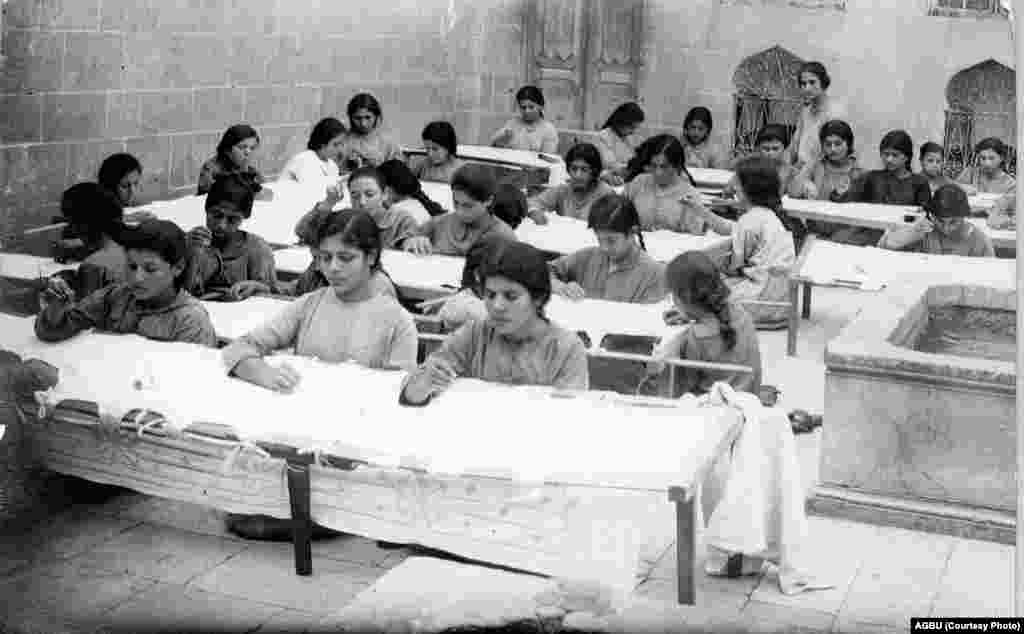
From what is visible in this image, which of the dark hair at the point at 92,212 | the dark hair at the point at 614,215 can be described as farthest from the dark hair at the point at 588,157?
the dark hair at the point at 92,212

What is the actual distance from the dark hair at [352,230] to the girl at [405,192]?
9.04 ft

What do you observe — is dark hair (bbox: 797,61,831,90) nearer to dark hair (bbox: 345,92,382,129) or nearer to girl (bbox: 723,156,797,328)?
dark hair (bbox: 345,92,382,129)

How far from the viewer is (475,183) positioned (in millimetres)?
6973

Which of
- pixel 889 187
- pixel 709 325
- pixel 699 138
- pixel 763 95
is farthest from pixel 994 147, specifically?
pixel 709 325

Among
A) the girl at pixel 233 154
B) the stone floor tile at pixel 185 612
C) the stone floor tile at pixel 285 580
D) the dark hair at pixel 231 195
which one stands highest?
the girl at pixel 233 154

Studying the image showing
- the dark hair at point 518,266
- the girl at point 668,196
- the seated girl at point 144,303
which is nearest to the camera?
the dark hair at point 518,266

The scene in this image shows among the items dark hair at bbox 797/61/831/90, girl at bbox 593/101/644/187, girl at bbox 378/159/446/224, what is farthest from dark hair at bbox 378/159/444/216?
dark hair at bbox 797/61/831/90

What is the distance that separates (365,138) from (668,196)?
240 cm

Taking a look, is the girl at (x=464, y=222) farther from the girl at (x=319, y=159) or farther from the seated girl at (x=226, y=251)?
the girl at (x=319, y=159)

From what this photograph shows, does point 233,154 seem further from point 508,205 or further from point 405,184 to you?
point 508,205

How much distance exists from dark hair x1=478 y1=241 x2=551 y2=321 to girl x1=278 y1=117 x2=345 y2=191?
4376mm

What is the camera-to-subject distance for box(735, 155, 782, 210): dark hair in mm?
7902

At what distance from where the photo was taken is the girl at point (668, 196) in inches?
331

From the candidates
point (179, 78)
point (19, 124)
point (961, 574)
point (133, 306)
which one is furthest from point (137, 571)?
point (179, 78)
